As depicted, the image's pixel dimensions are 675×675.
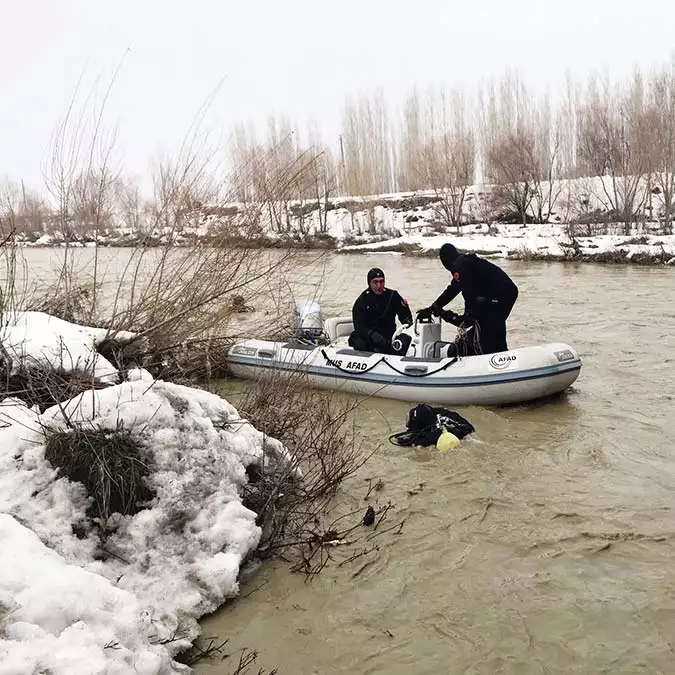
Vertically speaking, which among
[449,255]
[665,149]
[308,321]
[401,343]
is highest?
[665,149]

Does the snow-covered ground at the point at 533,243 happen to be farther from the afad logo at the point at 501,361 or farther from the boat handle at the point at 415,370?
the boat handle at the point at 415,370

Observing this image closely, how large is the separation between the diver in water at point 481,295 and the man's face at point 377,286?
1.96 ft

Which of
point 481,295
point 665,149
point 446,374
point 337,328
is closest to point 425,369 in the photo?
point 446,374

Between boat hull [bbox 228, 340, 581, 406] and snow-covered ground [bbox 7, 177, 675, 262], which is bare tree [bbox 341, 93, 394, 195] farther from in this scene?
boat hull [bbox 228, 340, 581, 406]

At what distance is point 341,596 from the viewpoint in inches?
127

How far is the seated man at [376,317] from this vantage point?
708cm

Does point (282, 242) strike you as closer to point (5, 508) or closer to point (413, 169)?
point (5, 508)

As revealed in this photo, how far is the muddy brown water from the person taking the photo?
2.83 m

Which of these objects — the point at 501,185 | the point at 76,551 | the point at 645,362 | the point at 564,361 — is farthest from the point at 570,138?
the point at 76,551

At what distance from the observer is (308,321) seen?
7.52m

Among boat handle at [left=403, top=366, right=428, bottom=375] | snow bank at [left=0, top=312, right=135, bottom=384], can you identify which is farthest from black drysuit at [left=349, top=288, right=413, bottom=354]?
snow bank at [left=0, top=312, right=135, bottom=384]

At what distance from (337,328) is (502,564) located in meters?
4.49

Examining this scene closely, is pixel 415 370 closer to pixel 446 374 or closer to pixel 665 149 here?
pixel 446 374

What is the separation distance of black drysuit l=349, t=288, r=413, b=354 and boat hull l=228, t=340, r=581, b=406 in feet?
0.84
